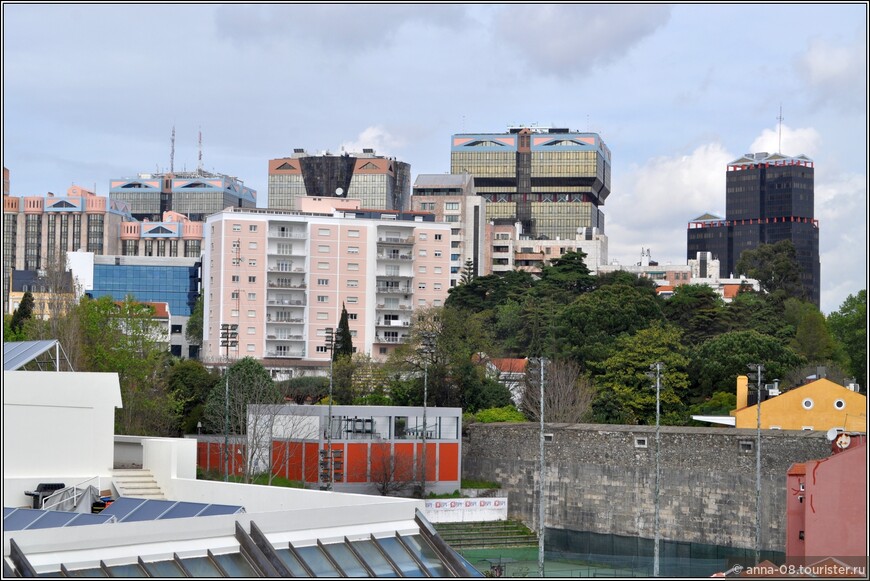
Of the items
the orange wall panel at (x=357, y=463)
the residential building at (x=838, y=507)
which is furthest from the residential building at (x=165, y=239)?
the residential building at (x=838, y=507)

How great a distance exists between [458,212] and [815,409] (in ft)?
Result: 259

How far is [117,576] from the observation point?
15453 millimetres

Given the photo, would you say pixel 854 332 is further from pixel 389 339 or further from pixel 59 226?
pixel 59 226

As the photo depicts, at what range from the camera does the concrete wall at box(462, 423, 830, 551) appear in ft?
162

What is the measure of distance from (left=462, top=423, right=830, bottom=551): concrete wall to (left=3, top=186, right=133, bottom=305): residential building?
122885mm

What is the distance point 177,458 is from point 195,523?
1073 cm

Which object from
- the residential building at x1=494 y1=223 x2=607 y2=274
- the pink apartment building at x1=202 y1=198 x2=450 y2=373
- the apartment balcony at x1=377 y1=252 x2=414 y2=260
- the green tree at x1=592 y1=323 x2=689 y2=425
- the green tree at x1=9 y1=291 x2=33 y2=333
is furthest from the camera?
the residential building at x1=494 y1=223 x2=607 y2=274

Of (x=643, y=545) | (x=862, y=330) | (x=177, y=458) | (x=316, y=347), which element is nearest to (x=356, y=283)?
(x=316, y=347)

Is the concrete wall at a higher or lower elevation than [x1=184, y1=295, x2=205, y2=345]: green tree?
lower

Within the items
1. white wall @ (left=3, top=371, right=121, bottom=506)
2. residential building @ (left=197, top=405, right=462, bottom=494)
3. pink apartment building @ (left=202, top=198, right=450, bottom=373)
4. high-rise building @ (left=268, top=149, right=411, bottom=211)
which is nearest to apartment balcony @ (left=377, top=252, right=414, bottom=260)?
pink apartment building @ (left=202, top=198, right=450, bottom=373)

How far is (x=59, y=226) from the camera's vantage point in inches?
6786

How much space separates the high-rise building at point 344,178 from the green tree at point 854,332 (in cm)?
7616

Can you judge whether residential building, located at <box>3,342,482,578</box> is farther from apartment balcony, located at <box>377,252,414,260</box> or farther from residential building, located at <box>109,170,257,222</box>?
residential building, located at <box>109,170,257,222</box>

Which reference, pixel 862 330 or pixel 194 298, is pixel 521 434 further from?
pixel 194 298
